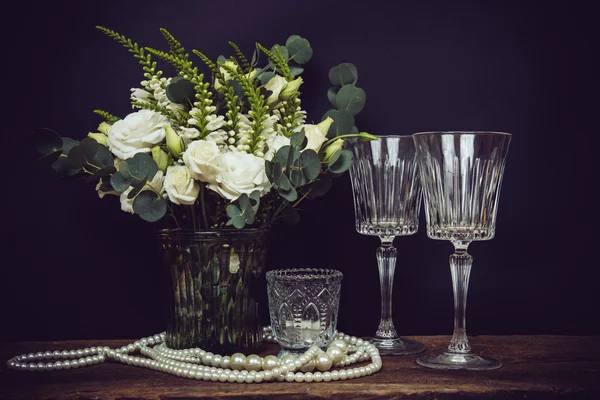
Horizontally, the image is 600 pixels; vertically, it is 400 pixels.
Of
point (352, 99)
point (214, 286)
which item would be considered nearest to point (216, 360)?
point (214, 286)

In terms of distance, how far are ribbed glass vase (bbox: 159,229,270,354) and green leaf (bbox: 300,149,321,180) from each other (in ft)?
0.52

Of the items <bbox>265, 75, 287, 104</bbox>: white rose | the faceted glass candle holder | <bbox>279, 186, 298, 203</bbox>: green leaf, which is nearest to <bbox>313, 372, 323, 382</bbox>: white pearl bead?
the faceted glass candle holder

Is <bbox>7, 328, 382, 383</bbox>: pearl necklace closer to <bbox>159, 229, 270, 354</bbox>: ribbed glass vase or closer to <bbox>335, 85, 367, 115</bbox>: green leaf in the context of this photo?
<bbox>159, 229, 270, 354</bbox>: ribbed glass vase

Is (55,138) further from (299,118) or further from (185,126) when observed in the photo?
(299,118)

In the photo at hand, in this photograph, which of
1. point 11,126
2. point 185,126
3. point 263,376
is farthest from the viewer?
point 11,126

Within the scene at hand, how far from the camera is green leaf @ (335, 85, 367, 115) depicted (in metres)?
1.53

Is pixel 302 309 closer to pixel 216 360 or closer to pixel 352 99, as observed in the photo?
pixel 216 360

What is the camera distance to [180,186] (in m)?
1.29

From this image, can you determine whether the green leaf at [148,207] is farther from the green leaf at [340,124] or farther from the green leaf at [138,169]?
the green leaf at [340,124]

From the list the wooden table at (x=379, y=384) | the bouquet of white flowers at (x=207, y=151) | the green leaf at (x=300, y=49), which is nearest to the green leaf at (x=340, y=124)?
the bouquet of white flowers at (x=207, y=151)

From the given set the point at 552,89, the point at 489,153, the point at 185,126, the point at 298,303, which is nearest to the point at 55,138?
the point at 185,126

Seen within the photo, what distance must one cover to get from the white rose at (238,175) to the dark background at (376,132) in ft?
1.21

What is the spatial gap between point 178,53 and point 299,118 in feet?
0.89

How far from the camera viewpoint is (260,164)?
4.25 ft
